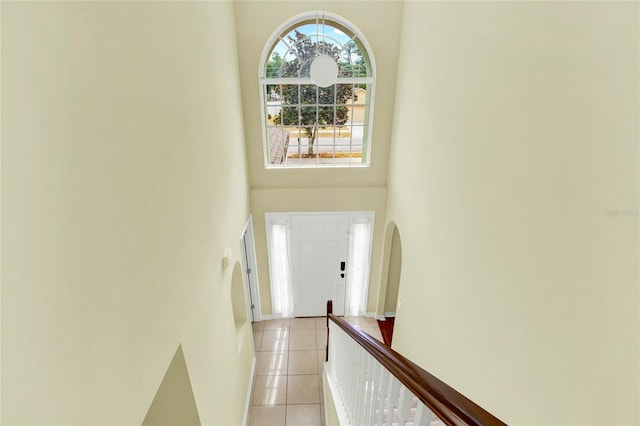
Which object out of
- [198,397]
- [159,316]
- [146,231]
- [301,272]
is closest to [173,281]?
[159,316]

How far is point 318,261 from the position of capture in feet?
17.4

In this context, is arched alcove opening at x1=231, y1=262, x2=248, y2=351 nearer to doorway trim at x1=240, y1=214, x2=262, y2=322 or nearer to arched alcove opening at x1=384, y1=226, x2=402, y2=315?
doorway trim at x1=240, y1=214, x2=262, y2=322

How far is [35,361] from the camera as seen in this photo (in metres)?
→ 0.89

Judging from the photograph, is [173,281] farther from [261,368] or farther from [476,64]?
[261,368]

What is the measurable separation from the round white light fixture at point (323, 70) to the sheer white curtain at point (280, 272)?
2.20 metres

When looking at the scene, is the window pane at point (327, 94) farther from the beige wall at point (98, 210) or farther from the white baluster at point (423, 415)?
the white baluster at point (423, 415)

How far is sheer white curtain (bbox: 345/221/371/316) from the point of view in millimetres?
5039

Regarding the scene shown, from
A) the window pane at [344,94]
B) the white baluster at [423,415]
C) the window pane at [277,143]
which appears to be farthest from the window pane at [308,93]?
the white baluster at [423,415]

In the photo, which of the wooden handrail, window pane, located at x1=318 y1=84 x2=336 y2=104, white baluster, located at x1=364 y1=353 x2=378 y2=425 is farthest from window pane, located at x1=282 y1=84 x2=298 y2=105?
the wooden handrail

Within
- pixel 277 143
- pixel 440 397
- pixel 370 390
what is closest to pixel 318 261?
pixel 277 143

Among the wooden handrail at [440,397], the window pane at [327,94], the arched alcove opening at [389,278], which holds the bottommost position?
the arched alcove opening at [389,278]

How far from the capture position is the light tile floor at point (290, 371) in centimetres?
397

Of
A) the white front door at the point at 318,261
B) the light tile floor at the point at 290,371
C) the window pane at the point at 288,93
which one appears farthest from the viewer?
the white front door at the point at 318,261

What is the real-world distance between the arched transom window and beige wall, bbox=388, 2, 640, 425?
57.5 inches
